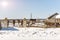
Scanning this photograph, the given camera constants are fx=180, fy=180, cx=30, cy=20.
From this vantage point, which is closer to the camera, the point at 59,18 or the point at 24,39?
the point at 24,39

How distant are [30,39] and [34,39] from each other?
9.7 inches

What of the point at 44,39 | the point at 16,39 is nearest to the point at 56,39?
the point at 44,39

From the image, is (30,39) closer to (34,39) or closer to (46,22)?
(34,39)

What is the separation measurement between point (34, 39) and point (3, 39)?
1.89m

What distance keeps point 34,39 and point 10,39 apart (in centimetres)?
147

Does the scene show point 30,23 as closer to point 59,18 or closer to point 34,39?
point 59,18

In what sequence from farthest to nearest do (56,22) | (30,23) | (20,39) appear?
(30,23)
(56,22)
(20,39)

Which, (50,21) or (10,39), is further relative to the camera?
(50,21)

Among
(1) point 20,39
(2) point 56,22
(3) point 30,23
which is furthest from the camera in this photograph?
(3) point 30,23

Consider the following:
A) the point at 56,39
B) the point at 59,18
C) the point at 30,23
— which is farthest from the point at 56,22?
the point at 56,39

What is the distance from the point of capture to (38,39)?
10961 mm

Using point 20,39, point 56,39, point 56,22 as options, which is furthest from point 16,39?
point 56,22

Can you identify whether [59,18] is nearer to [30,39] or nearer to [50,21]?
[50,21]

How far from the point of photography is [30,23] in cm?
2750
